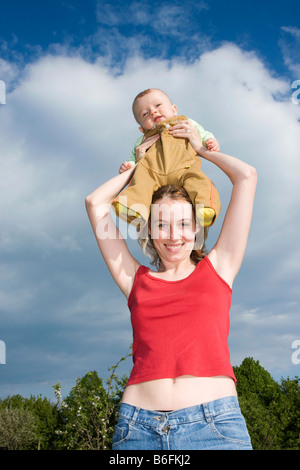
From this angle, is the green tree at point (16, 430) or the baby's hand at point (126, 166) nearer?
the baby's hand at point (126, 166)

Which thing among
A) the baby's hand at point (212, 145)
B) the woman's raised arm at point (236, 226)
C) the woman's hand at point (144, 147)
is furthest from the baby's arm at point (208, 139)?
the woman's raised arm at point (236, 226)

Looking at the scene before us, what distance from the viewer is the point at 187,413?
2383mm

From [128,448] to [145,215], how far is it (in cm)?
146

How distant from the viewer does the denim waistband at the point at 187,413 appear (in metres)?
2.38

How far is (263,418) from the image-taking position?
27.2 m

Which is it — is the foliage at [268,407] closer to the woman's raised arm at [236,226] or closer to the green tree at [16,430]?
the green tree at [16,430]

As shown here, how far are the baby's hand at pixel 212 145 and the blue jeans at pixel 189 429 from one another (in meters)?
1.98

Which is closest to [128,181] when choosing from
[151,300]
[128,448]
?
[151,300]

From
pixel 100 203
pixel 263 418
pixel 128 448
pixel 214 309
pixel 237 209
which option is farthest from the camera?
pixel 263 418

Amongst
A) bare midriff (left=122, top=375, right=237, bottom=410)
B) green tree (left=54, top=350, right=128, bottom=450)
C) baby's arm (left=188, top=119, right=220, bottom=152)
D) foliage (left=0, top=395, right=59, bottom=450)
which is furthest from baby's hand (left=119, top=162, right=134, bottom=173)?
foliage (left=0, top=395, right=59, bottom=450)

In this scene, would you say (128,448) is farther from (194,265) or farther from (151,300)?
(194,265)

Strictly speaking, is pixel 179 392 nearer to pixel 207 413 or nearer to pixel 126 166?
pixel 207 413

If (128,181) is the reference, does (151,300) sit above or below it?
below
